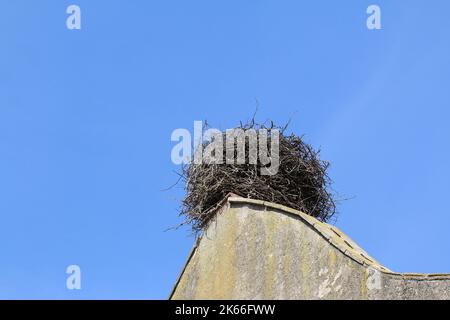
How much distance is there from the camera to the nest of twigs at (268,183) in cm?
1287

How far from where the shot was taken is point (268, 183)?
13141 mm

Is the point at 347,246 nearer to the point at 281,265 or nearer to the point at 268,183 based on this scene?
the point at 281,265

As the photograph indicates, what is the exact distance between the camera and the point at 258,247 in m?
11.6

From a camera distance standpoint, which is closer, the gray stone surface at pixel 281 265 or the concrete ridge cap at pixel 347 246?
the concrete ridge cap at pixel 347 246

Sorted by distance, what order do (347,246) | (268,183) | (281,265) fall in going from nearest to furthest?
(347,246), (281,265), (268,183)

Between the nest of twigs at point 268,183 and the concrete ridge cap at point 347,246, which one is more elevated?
the nest of twigs at point 268,183

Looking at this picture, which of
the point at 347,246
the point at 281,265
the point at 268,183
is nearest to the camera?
the point at 347,246

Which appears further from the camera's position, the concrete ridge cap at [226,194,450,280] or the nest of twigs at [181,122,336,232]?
the nest of twigs at [181,122,336,232]

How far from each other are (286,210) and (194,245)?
1887mm

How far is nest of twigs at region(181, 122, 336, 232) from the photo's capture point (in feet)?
42.2

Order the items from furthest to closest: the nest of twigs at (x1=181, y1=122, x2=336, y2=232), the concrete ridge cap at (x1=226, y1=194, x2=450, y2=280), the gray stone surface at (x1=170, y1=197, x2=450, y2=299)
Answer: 1. the nest of twigs at (x1=181, y1=122, x2=336, y2=232)
2. the gray stone surface at (x1=170, y1=197, x2=450, y2=299)
3. the concrete ridge cap at (x1=226, y1=194, x2=450, y2=280)

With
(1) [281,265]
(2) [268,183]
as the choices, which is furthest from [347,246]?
(2) [268,183]

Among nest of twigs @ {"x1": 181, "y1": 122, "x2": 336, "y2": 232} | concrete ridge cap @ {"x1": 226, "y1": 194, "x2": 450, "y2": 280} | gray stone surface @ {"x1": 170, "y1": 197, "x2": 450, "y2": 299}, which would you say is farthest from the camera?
nest of twigs @ {"x1": 181, "y1": 122, "x2": 336, "y2": 232}
